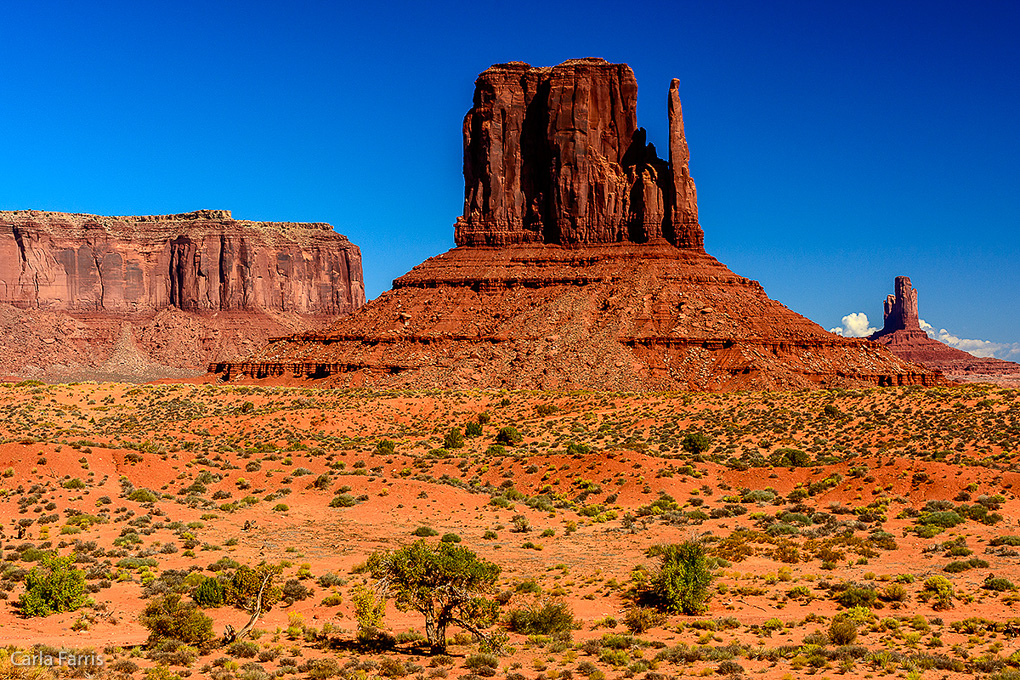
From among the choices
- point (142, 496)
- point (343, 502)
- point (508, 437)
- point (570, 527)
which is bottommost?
point (570, 527)

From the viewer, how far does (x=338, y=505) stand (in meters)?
29.0

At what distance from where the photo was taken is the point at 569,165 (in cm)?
9288

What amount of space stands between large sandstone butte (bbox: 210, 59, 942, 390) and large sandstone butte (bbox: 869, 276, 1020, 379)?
10295 centimetres

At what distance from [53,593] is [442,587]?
292 inches

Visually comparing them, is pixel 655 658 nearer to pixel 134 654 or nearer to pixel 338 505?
pixel 134 654

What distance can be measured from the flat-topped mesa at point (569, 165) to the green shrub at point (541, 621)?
74059mm

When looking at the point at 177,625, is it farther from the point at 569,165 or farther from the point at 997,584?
the point at 569,165

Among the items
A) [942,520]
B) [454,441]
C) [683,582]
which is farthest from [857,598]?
[454,441]

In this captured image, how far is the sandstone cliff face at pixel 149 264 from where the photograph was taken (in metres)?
153

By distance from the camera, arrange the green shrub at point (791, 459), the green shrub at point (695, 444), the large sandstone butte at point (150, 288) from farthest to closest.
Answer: the large sandstone butte at point (150, 288) < the green shrub at point (695, 444) < the green shrub at point (791, 459)

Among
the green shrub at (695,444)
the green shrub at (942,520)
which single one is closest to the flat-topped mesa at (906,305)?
the green shrub at (695,444)

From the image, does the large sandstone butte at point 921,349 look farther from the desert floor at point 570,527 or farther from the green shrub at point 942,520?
the green shrub at point 942,520

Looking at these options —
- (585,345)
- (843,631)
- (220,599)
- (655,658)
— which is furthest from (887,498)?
(585,345)

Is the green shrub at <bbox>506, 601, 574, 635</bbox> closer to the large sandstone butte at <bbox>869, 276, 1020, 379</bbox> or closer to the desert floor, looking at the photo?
the desert floor
